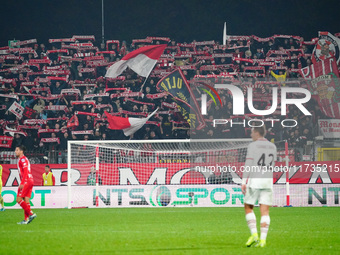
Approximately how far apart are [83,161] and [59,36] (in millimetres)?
12626

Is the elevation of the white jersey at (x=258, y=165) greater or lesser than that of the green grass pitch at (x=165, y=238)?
greater

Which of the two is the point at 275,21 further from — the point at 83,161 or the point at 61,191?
the point at 61,191

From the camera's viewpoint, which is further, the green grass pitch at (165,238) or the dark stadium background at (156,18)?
the dark stadium background at (156,18)

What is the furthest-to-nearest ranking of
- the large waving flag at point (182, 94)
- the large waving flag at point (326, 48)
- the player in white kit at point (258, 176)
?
the large waving flag at point (326, 48), the large waving flag at point (182, 94), the player in white kit at point (258, 176)

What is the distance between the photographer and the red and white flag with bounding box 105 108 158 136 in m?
24.2

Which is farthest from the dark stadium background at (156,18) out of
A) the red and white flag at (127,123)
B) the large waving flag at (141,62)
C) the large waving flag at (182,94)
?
the red and white flag at (127,123)

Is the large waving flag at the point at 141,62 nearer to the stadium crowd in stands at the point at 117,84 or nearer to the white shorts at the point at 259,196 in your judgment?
the stadium crowd in stands at the point at 117,84

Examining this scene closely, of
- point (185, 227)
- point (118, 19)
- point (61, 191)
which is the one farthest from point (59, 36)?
point (185, 227)

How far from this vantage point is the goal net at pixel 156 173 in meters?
20.2

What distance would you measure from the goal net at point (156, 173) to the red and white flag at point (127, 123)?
1.84 m

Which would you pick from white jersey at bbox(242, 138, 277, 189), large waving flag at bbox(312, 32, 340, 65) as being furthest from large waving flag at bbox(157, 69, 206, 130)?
white jersey at bbox(242, 138, 277, 189)

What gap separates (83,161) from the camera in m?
22.0

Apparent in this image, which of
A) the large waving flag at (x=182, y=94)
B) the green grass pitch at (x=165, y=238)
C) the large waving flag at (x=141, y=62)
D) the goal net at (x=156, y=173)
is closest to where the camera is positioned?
the green grass pitch at (x=165, y=238)

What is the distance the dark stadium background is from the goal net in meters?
12.0
